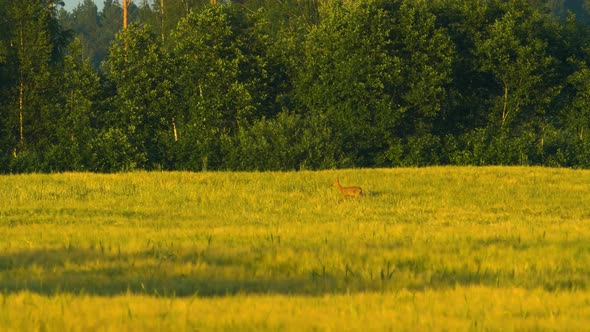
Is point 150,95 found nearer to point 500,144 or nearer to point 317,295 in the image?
point 500,144

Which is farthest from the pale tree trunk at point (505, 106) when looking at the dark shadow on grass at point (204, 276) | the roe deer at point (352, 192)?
the dark shadow on grass at point (204, 276)

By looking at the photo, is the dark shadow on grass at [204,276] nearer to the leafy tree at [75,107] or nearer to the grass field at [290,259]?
the grass field at [290,259]

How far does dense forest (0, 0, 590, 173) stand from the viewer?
53.1 m

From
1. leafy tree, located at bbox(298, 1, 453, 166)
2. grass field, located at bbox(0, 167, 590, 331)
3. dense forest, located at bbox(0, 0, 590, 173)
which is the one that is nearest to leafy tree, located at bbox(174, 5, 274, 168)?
dense forest, located at bbox(0, 0, 590, 173)

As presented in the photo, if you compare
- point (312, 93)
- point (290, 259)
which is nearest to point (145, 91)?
point (312, 93)

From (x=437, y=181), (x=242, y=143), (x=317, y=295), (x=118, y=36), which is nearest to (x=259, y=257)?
(x=317, y=295)

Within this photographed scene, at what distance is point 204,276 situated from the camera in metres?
13.5

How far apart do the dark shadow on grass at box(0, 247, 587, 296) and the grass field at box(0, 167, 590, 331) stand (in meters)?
0.04

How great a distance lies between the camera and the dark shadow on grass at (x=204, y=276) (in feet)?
39.2

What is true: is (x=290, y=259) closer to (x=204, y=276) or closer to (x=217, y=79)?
(x=204, y=276)

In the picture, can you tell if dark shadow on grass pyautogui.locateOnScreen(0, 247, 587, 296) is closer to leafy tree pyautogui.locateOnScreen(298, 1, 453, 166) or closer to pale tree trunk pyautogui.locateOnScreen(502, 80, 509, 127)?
leafy tree pyautogui.locateOnScreen(298, 1, 453, 166)

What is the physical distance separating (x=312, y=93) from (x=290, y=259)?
4159 centimetres

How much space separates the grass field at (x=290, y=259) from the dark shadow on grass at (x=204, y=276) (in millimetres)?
41

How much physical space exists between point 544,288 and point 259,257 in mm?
5302
